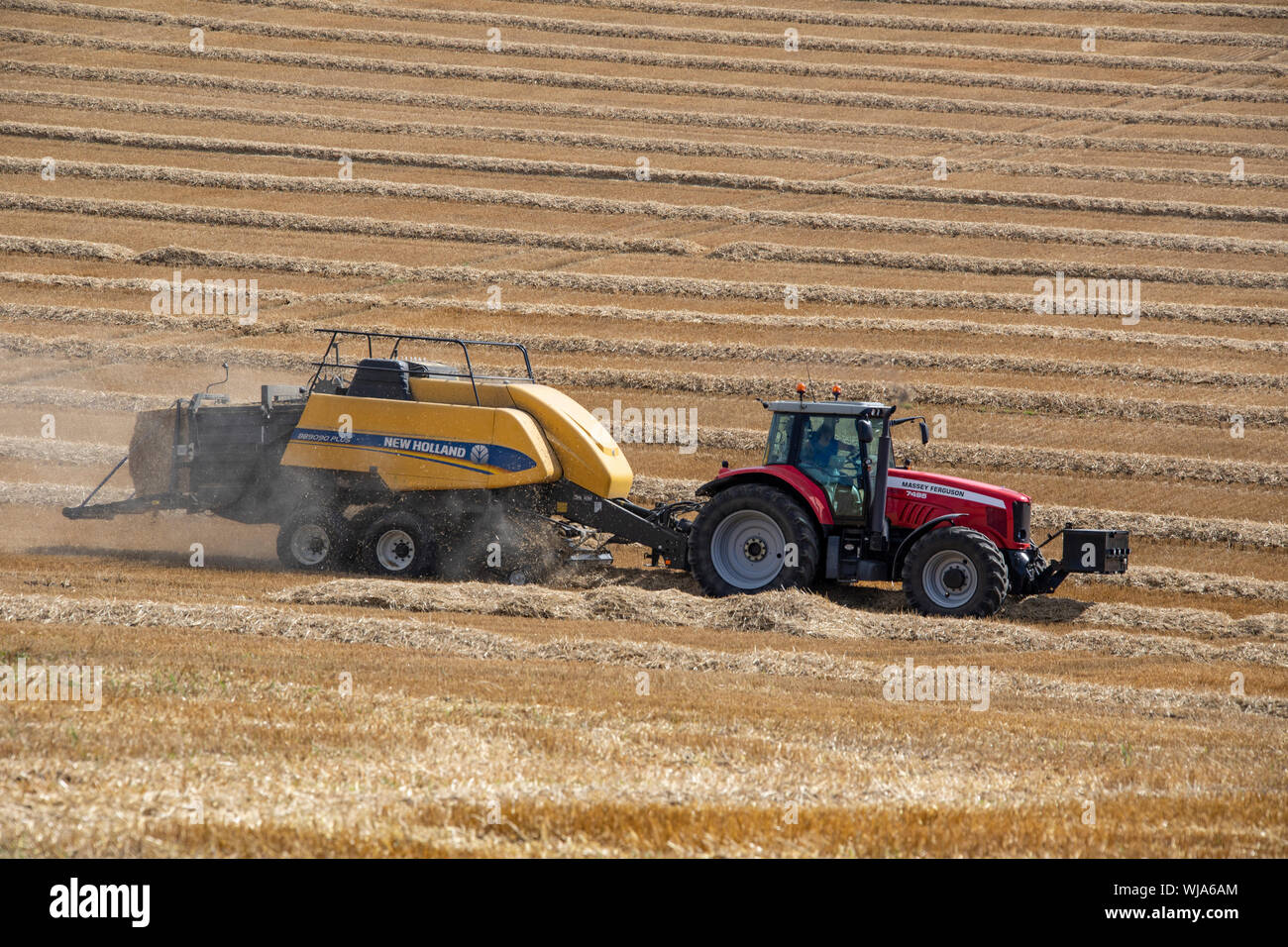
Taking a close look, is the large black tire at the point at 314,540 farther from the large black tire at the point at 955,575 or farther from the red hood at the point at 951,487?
the large black tire at the point at 955,575

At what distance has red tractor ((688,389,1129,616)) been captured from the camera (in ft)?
43.2

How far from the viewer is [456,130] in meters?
36.0

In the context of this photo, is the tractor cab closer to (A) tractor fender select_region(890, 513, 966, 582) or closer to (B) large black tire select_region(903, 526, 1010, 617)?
(A) tractor fender select_region(890, 513, 966, 582)

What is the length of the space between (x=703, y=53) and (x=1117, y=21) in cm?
1562

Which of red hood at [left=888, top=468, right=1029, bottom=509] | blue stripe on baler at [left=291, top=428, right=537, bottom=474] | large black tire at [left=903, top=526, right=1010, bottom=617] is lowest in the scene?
large black tire at [left=903, top=526, right=1010, bottom=617]

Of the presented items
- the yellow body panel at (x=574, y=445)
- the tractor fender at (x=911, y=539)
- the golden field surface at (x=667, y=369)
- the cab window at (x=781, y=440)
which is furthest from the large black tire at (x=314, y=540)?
the tractor fender at (x=911, y=539)

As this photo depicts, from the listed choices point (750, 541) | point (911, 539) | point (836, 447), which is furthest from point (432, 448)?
point (911, 539)

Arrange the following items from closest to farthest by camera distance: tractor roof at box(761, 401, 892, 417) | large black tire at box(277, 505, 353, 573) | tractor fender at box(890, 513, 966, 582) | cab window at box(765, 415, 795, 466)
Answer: tractor fender at box(890, 513, 966, 582)
tractor roof at box(761, 401, 892, 417)
cab window at box(765, 415, 795, 466)
large black tire at box(277, 505, 353, 573)

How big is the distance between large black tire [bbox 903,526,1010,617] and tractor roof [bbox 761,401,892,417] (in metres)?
1.46

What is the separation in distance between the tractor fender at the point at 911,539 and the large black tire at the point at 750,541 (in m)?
0.85

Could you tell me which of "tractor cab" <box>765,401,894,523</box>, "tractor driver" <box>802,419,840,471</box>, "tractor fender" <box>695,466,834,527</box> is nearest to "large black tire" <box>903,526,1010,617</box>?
"tractor cab" <box>765,401,894,523</box>

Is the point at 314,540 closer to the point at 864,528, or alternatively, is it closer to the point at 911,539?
the point at 864,528

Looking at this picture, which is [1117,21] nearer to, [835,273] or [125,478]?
[835,273]

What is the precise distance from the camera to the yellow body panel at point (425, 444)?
14531 millimetres
